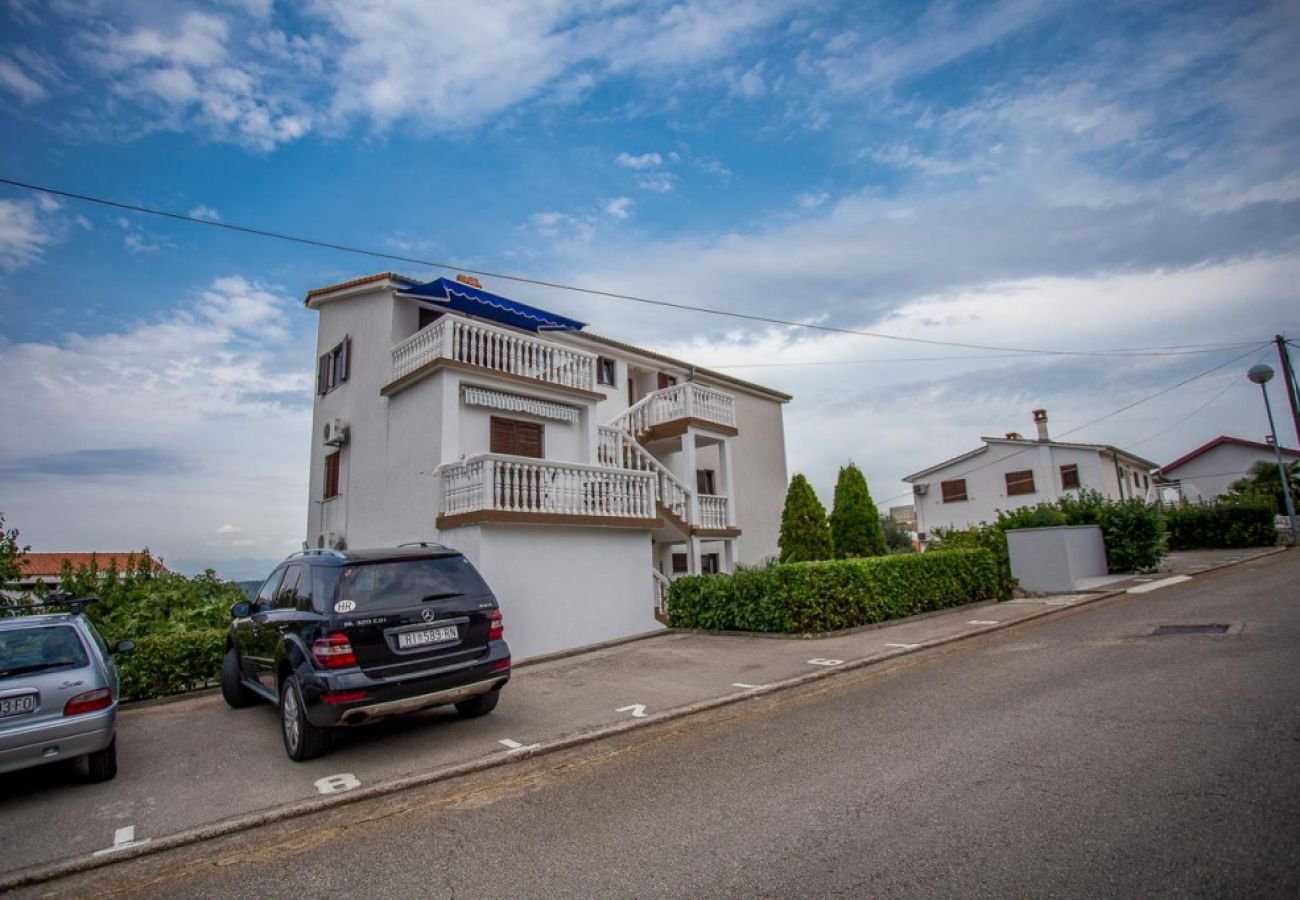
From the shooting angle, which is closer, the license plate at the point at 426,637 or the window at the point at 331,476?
the license plate at the point at 426,637

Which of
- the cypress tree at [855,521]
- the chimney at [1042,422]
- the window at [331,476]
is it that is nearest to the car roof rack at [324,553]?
the window at [331,476]

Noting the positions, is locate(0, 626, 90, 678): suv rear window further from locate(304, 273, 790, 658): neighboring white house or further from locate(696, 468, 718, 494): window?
locate(696, 468, 718, 494): window

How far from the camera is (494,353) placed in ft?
45.6

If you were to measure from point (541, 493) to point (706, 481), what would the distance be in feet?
34.2

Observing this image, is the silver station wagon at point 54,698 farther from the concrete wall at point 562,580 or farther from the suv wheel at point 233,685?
the concrete wall at point 562,580

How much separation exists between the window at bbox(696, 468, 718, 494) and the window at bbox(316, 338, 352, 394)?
34.1 ft

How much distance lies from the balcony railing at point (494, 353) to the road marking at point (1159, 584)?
12488mm

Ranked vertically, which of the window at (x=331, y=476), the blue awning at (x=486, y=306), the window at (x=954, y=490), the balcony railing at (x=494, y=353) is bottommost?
the window at (x=331, y=476)

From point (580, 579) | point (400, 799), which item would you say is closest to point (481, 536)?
point (580, 579)

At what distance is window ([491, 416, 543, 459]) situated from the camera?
46.3 ft

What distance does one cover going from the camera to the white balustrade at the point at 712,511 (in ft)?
53.7

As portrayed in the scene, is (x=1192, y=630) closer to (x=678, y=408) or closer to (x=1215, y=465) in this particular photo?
(x=678, y=408)

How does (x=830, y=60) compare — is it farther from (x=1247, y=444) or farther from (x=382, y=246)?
(x=1247, y=444)

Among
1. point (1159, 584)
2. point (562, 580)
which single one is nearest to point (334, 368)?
point (562, 580)
